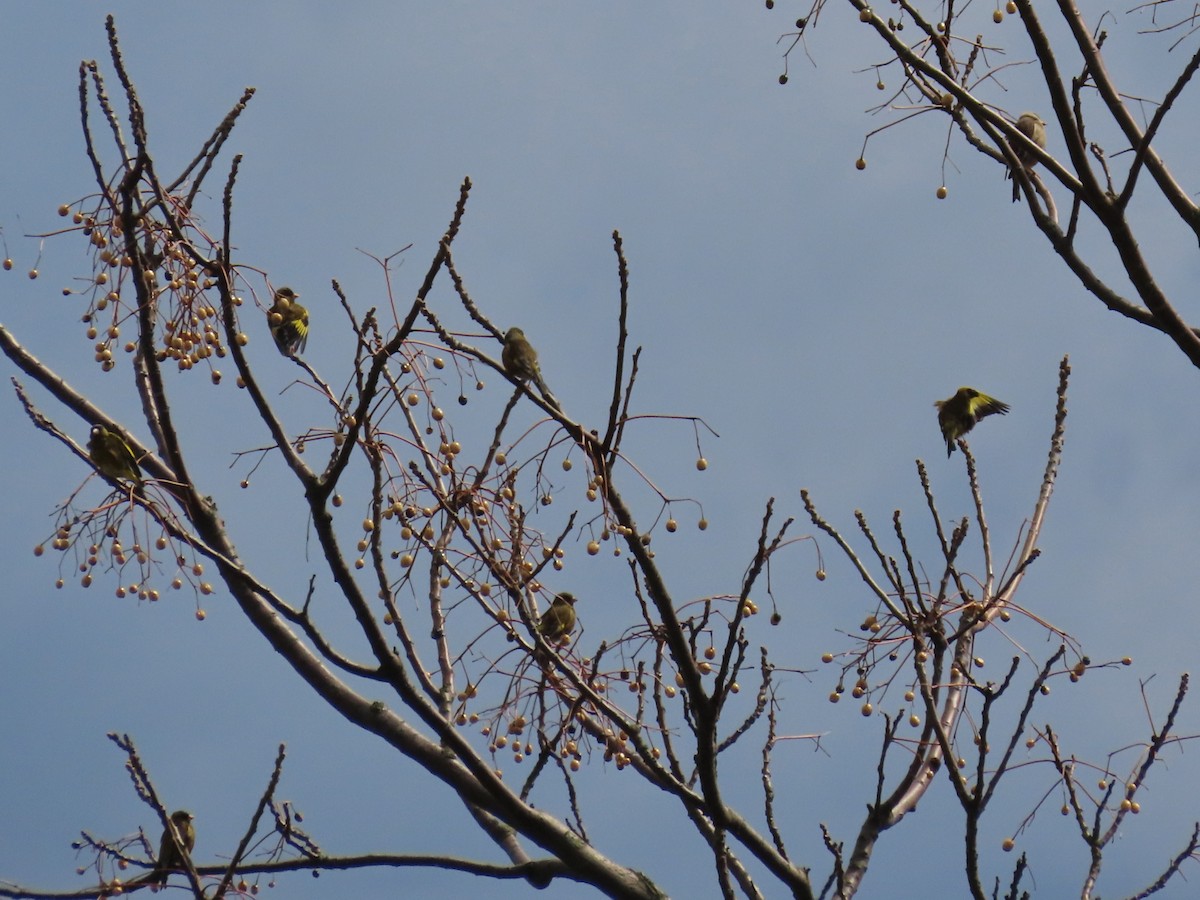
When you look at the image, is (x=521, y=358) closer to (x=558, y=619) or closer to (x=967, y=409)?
(x=558, y=619)

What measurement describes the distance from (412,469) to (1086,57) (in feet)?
9.05

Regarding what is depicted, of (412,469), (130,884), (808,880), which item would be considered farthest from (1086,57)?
(130,884)

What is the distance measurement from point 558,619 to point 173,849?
186 cm

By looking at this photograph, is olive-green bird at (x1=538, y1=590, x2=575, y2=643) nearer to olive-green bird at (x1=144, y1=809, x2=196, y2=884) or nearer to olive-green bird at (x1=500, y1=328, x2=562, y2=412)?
olive-green bird at (x1=500, y1=328, x2=562, y2=412)

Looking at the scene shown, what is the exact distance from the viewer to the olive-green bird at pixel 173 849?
15.5 ft

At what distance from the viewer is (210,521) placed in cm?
497

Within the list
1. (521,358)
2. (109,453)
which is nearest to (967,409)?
(521,358)

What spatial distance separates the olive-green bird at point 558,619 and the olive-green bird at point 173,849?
1461mm

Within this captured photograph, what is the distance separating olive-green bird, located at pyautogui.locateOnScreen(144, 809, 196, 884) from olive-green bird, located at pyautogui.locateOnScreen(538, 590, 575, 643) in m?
1.46

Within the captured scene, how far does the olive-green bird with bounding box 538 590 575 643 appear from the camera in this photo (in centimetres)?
477

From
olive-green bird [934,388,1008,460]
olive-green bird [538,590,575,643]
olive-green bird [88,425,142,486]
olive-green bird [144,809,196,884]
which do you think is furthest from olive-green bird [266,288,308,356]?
olive-green bird [934,388,1008,460]

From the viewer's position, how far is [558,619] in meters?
5.15

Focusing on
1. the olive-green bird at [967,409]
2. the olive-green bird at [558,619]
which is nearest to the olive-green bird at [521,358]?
the olive-green bird at [558,619]

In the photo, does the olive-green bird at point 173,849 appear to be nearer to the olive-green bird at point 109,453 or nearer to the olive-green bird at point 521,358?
the olive-green bird at point 109,453
